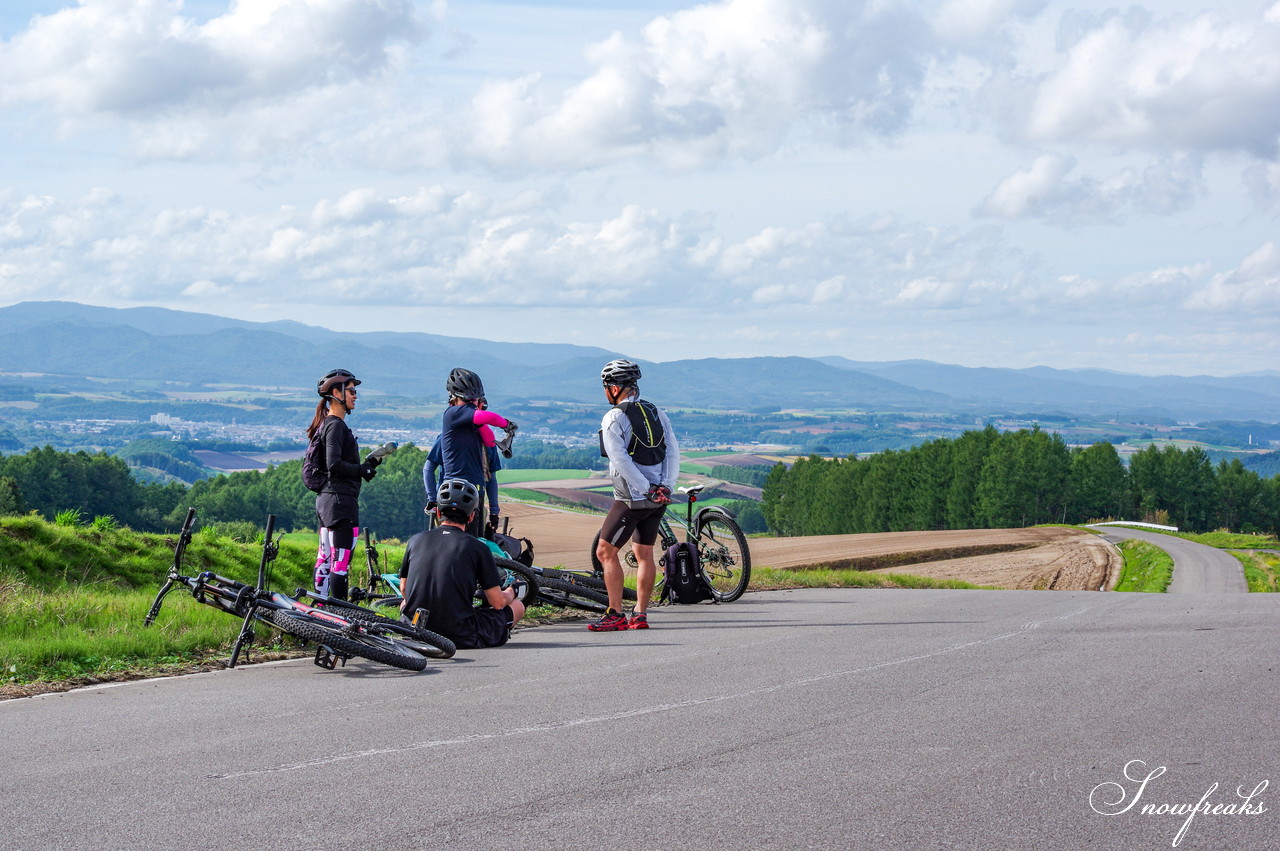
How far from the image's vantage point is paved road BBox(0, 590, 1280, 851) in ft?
14.7

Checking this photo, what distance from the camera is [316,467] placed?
10.1m

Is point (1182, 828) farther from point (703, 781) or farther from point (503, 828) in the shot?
point (503, 828)

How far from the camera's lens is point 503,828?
4477mm

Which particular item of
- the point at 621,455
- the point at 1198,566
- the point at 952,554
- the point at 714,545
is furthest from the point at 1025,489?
the point at 621,455

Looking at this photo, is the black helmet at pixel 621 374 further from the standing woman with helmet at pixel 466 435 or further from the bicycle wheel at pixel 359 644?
the bicycle wheel at pixel 359 644

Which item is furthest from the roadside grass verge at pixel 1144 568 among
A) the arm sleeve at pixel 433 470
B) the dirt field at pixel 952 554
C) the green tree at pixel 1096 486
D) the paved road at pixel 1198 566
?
the green tree at pixel 1096 486

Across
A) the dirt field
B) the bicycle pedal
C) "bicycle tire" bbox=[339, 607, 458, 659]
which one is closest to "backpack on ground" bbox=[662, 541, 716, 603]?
"bicycle tire" bbox=[339, 607, 458, 659]

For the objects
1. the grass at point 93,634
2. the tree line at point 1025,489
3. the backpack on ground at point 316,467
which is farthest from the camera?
the tree line at point 1025,489

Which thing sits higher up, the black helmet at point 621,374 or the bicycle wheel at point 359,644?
the black helmet at point 621,374

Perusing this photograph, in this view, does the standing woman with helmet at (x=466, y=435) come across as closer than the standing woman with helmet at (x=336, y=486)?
No

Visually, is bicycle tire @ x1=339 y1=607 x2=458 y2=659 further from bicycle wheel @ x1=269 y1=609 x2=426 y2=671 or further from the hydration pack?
the hydration pack

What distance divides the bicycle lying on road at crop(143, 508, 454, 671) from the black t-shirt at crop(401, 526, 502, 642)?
1.16ft

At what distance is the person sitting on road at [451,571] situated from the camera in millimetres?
8820

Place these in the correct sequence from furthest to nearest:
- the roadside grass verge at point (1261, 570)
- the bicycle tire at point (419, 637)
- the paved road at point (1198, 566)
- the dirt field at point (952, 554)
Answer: the roadside grass verge at point (1261, 570)
the dirt field at point (952, 554)
the paved road at point (1198, 566)
the bicycle tire at point (419, 637)
